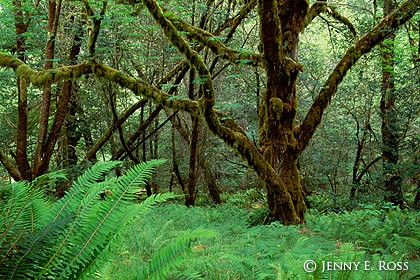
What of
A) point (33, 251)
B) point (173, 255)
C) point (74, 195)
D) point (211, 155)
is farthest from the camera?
point (211, 155)

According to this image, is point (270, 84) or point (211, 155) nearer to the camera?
point (270, 84)

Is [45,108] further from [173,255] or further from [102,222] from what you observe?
[173,255]

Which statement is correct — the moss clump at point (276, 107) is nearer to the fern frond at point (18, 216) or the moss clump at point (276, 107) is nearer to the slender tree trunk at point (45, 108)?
the slender tree trunk at point (45, 108)

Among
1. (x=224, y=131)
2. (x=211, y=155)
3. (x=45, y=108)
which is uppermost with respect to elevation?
(x=224, y=131)

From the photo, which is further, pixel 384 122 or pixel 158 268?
pixel 384 122

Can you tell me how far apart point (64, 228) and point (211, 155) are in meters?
12.3

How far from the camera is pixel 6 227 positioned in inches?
66.7

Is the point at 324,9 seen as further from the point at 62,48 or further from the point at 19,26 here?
the point at 19,26

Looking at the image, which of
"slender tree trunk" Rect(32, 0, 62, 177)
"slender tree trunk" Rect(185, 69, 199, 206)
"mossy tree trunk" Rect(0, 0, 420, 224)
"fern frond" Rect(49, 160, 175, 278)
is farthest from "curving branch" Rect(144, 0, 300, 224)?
"fern frond" Rect(49, 160, 175, 278)

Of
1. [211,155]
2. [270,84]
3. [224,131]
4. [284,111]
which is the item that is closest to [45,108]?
[224,131]

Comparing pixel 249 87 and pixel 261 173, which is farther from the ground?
pixel 249 87

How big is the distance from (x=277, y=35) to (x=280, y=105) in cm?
133

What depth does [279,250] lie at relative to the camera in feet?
12.2

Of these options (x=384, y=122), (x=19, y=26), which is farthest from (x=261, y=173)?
(x=19, y=26)
